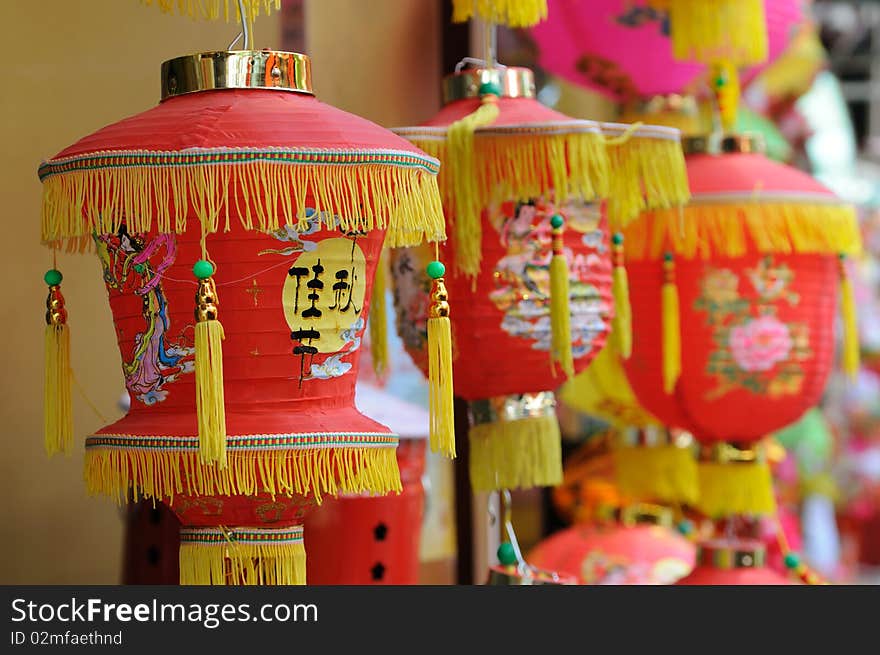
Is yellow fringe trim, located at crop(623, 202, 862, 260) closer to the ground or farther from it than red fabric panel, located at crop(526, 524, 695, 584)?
farther from it

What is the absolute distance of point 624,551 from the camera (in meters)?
2.20

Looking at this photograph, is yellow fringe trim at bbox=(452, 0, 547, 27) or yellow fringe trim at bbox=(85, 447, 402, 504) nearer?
yellow fringe trim at bbox=(85, 447, 402, 504)

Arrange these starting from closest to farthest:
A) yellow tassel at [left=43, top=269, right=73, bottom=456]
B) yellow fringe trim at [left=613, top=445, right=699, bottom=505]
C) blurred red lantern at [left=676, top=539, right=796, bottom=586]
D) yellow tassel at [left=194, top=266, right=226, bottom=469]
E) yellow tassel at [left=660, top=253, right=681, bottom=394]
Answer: yellow tassel at [left=194, top=266, right=226, bottom=469] → yellow tassel at [left=43, top=269, right=73, bottom=456] → yellow tassel at [left=660, top=253, right=681, bottom=394] → blurred red lantern at [left=676, top=539, right=796, bottom=586] → yellow fringe trim at [left=613, top=445, right=699, bottom=505]

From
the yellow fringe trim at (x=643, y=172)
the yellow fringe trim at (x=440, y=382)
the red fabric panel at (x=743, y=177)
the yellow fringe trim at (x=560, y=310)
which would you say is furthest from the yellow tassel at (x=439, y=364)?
the red fabric panel at (x=743, y=177)

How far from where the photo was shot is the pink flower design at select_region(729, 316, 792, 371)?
6.35 feet

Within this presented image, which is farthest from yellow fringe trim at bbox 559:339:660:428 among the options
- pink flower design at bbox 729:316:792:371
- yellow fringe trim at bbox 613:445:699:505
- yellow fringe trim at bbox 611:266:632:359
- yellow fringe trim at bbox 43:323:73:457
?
yellow fringe trim at bbox 43:323:73:457

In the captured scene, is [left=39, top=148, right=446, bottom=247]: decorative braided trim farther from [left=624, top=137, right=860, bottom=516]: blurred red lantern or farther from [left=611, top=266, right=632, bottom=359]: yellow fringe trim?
[left=624, top=137, right=860, bottom=516]: blurred red lantern

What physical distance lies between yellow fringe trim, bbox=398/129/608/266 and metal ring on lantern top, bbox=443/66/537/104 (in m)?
0.14

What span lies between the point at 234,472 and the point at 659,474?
42.3 inches

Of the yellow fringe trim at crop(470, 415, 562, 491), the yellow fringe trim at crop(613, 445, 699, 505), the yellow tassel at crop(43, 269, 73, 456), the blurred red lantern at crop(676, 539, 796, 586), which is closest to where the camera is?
the yellow tassel at crop(43, 269, 73, 456)

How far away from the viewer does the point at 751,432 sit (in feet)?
6.61

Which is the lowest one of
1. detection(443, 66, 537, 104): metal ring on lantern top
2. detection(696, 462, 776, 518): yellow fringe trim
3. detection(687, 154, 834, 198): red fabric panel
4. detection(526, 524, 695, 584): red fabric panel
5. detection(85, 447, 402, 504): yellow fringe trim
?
detection(526, 524, 695, 584): red fabric panel

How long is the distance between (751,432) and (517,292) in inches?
23.1

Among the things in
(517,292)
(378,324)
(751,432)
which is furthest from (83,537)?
(751,432)
